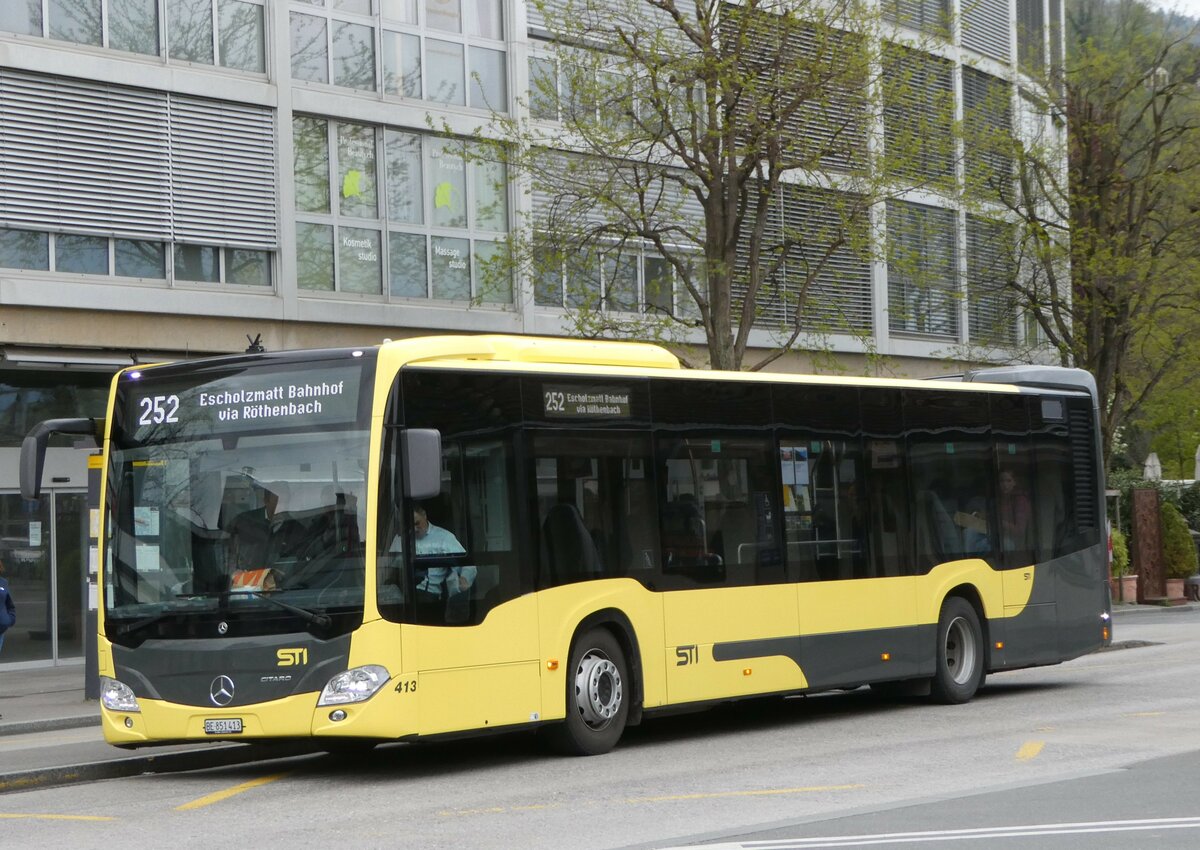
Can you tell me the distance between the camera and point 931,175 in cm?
2711

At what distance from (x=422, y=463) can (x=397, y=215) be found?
1594cm

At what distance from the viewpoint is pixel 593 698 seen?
1277cm

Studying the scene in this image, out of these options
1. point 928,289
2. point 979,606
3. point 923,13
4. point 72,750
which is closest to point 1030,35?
point 923,13

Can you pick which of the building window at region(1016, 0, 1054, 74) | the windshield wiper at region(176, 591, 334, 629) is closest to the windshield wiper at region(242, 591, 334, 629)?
the windshield wiper at region(176, 591, 334, 629)

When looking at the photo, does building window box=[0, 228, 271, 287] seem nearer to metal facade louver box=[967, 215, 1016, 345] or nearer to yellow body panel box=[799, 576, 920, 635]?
yellow body panel box=[799, 576, 920, 635]

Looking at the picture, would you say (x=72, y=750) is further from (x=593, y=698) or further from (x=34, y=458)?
(x=593, y=698)

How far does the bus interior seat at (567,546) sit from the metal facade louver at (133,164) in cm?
1206

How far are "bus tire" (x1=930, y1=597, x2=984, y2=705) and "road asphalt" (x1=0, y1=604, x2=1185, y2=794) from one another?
6388mm

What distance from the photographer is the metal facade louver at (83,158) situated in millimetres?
22047

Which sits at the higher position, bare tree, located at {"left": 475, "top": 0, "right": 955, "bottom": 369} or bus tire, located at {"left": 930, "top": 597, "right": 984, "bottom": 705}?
bare tree, located at {"left": 475, "top": 0, "right": 955, "bottom": 369}

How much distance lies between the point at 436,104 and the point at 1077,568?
522 inches

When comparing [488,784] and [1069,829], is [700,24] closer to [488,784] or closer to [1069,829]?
[488,784]

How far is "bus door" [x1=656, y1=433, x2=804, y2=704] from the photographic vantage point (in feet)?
44.5

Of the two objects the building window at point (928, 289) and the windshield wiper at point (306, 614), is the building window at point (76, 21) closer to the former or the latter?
the windshield wiper at point (306, 614)
